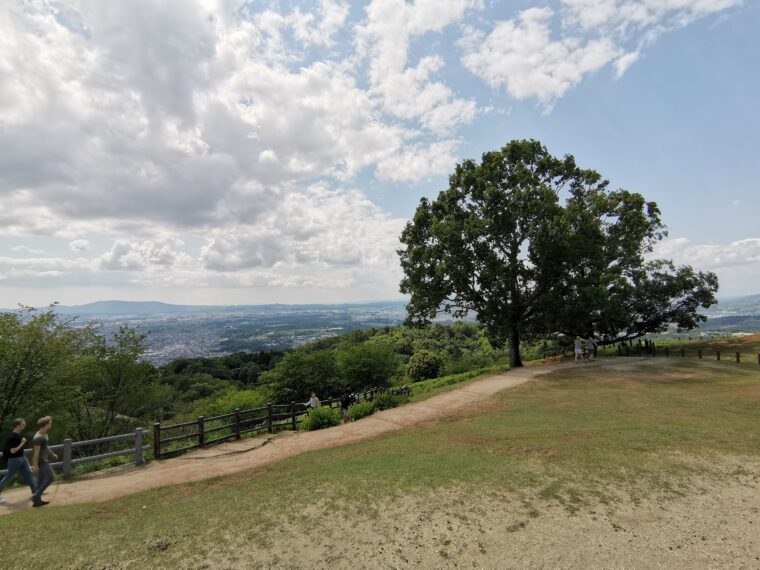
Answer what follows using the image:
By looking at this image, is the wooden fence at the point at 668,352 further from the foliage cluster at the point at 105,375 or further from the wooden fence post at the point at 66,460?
the wooden fence post at the point at 66,460

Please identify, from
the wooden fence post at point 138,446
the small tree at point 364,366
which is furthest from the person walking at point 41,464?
the small tree at point 364,366

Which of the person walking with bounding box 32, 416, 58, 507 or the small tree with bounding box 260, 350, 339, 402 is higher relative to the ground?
the person walking with bounding box 32, 416, 58, 507

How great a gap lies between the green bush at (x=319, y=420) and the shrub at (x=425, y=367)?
3695 cm

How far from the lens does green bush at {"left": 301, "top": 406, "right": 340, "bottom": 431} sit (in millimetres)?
16547

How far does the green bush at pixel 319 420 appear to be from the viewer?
16.5m

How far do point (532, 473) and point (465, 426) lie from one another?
529 cm

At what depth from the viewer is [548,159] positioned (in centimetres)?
2647

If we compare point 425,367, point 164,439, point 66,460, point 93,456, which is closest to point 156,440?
point 164,439

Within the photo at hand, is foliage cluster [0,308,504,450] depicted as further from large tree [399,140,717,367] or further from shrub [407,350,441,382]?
large tree [399,140,717,367]

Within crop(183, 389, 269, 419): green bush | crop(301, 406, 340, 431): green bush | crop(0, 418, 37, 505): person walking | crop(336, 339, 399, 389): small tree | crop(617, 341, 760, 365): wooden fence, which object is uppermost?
crop(0, 418, 37, 505): person walking

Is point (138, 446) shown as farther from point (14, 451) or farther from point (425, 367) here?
point (425, 367)

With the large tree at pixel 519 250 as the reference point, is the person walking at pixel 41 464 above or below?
below

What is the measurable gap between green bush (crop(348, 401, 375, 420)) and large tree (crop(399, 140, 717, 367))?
10.5m

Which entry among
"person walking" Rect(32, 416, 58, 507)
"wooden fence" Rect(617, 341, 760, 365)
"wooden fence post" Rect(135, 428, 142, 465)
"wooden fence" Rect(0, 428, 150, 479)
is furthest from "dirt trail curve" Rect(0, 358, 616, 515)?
"wooden fence" Rect(617, 341, 760, 365)
